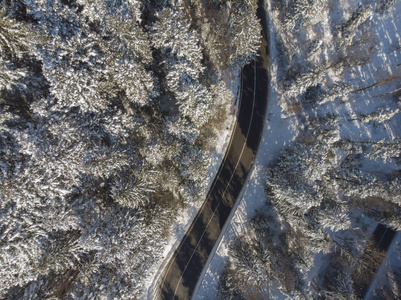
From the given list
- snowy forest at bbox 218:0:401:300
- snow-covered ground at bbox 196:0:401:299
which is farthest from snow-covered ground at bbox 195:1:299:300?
snowy forest at bbox 218:0:401:300

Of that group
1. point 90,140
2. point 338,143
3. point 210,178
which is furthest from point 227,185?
point 90,140

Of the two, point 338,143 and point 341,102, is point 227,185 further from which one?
point 341,102

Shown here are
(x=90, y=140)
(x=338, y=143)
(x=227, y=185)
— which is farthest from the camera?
(x=227, y=185)

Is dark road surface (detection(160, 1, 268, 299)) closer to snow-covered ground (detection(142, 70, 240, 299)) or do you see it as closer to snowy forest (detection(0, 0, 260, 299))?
snow-covered ground (detection(142, 70, 240, 299))

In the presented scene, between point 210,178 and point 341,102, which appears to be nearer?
point 210,178

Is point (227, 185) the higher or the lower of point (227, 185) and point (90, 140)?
the lower

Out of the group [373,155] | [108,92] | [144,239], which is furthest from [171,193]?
[373,155]

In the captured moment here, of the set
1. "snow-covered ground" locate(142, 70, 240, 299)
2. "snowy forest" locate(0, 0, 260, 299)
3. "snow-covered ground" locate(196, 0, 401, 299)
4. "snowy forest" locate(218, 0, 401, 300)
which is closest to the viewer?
"snowy forest" locate(0, 0, 260, 299)
